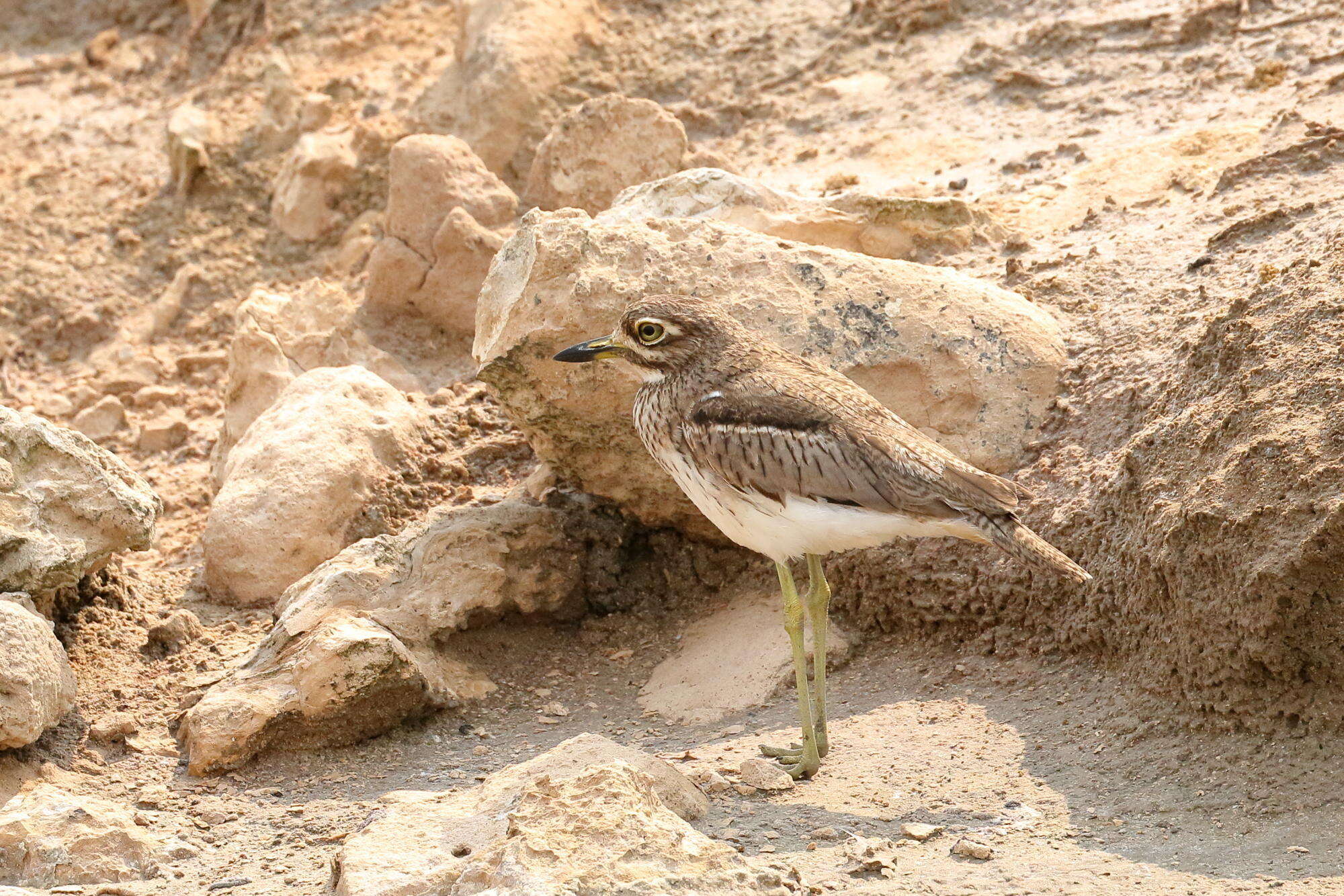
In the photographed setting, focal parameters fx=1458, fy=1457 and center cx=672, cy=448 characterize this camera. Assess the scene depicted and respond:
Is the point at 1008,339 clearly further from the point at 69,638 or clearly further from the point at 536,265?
the point at 69,638

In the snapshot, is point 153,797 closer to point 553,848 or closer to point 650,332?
point 553,848

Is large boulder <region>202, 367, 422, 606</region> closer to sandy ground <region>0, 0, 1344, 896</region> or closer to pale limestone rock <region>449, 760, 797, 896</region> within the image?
sandy ground <region>0, 0, 1344, 896</region>

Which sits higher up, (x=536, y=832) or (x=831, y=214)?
(x=831, y=214)

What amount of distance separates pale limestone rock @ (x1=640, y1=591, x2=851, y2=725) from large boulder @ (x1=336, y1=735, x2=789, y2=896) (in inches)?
41.0

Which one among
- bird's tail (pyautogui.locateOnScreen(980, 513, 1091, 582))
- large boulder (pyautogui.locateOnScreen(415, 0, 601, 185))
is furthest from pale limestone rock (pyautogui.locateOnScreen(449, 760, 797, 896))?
large boulder (pyautogui.locateOnScreen(415, 0, 601, 185))

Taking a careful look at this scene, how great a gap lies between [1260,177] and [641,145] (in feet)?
8.68

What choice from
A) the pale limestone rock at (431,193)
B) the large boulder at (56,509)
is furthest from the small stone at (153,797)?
the pale limestone rock at (431,193)

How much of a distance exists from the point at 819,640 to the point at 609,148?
10.1 feet

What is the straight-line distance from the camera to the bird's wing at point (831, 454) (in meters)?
4.02

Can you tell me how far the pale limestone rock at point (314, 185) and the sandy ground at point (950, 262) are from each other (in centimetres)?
13

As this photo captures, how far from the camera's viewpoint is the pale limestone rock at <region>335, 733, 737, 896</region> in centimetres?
313

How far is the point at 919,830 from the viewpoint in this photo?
12.1 ft

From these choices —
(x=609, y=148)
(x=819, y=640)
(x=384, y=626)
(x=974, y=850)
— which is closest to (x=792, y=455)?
(x=819, y=640)

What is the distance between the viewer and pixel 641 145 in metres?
6.61
